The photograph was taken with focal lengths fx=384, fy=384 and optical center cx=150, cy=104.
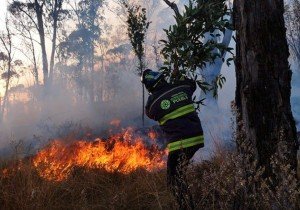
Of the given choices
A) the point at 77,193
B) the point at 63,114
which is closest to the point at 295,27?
the point at 77,193

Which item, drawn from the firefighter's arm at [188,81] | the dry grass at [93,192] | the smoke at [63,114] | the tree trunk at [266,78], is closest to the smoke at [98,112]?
the smoke at [63,114]

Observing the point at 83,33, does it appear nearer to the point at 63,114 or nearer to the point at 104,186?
the point at 63,114

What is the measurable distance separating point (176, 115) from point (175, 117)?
3 centimetres

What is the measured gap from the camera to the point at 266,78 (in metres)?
3.35

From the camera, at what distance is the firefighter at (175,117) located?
4195mm

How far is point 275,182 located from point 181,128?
1.18 metres

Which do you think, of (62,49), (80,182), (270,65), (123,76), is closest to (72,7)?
(62,49)

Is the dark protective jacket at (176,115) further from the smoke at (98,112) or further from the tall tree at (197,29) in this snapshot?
the smoke at (98,112)

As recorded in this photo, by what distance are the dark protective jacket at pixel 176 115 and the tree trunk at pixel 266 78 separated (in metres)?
0.89

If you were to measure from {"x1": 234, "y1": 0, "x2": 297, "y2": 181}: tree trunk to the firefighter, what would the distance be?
89 centimetres

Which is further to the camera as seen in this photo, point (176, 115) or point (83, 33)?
point (83, 33)

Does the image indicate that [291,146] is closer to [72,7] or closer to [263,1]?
[263,1]

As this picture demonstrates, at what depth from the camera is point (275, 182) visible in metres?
3.41

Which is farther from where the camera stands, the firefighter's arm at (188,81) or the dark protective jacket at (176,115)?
the firefighter's arm at (188,81)
